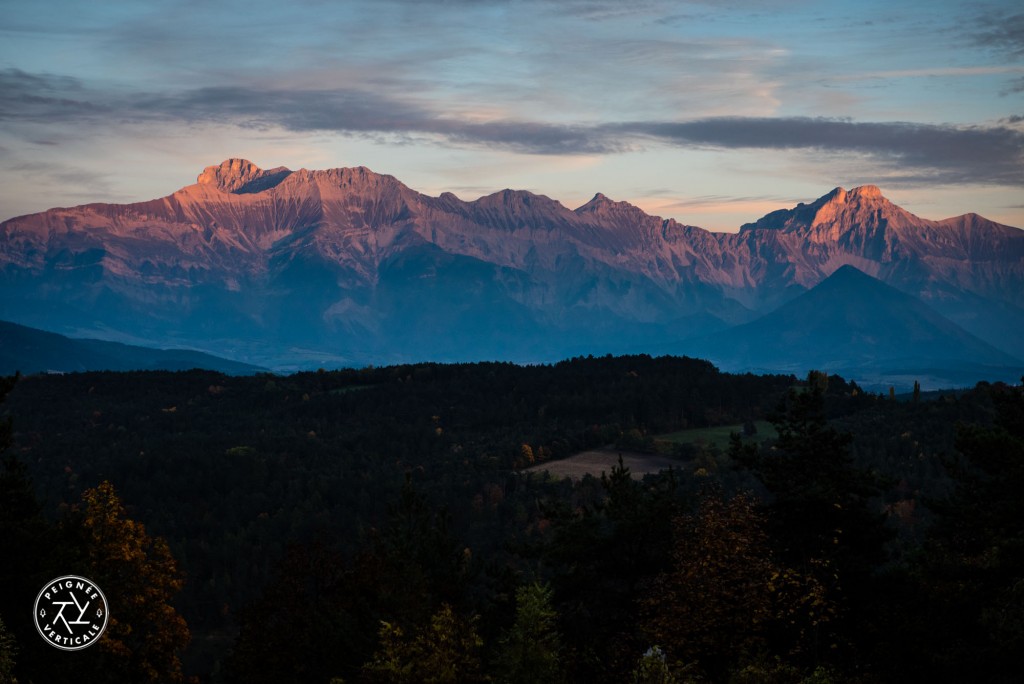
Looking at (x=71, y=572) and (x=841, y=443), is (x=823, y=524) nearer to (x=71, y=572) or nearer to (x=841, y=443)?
(x=841, y=443)

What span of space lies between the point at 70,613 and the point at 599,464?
401 ft

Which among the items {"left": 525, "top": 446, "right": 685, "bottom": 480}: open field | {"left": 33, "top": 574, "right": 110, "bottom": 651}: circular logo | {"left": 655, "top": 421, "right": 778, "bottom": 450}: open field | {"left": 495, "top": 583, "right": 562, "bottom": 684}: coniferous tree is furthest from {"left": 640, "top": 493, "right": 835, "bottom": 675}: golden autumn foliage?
{"left": 655, "top": 421, "right": 778, "bottom": 450}: open field

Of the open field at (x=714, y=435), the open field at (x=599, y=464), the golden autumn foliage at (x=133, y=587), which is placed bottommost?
the open field at (x=599, y=464)

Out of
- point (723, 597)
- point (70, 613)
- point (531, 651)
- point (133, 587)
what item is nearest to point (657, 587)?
point (723, 597)

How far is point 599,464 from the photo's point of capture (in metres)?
165

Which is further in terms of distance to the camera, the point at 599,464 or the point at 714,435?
the point at 714,435

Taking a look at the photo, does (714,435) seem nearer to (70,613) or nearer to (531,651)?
(531,651)

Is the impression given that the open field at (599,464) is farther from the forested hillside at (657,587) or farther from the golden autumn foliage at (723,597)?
the golden autumn foliage at (723,597)

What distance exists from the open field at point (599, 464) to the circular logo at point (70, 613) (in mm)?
107042

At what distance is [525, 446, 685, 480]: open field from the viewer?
157 m

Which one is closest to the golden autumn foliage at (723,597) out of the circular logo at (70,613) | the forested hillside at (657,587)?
the forested hillside at (657,587)

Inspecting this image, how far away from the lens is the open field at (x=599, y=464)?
156750 millimetres

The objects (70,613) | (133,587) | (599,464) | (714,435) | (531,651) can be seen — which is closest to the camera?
(531,651)

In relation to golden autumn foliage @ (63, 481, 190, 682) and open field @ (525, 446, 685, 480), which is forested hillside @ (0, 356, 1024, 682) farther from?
open field @ (525, 446, 685, 480)
